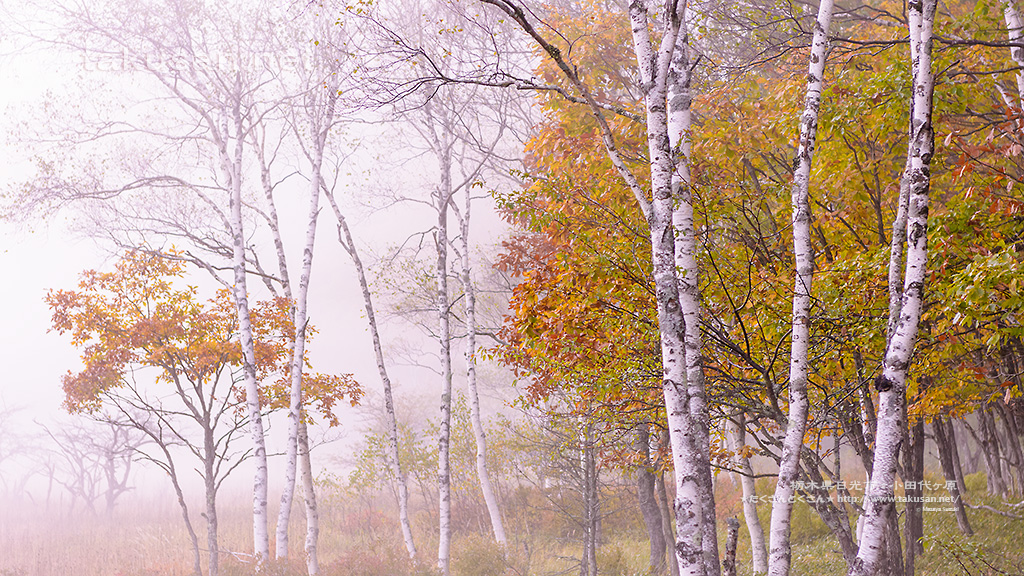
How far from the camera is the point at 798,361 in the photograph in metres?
5.01

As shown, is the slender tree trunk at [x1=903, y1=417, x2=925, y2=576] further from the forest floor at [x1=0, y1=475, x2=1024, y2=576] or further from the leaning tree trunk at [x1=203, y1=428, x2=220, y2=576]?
the leaning tree trunk at [x1=203, y1=428, x2=220, y2=576]

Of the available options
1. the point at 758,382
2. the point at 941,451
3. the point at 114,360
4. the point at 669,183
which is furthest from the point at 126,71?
the point at 941,451

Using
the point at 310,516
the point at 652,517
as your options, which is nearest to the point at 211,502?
the point at 310,516

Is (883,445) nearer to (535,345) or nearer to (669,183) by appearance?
(669,183)

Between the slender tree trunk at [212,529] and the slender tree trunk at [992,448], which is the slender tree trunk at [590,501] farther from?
the slender tree trunk at [992,448]

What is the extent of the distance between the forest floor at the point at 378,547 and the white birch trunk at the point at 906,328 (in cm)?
141

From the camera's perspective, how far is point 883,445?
450 centimetres

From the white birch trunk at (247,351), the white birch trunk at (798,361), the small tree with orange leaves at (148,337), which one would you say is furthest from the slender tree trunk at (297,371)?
the white birch trunk at (798,361)

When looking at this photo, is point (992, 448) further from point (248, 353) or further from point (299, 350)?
point (248, 353)

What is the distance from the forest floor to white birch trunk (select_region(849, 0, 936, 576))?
141 cm

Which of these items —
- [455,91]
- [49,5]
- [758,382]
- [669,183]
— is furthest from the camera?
[455,91]

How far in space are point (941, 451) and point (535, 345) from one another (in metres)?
9.93

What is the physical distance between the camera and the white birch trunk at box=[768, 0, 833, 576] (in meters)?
4.96

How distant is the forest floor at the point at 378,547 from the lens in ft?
36.8
